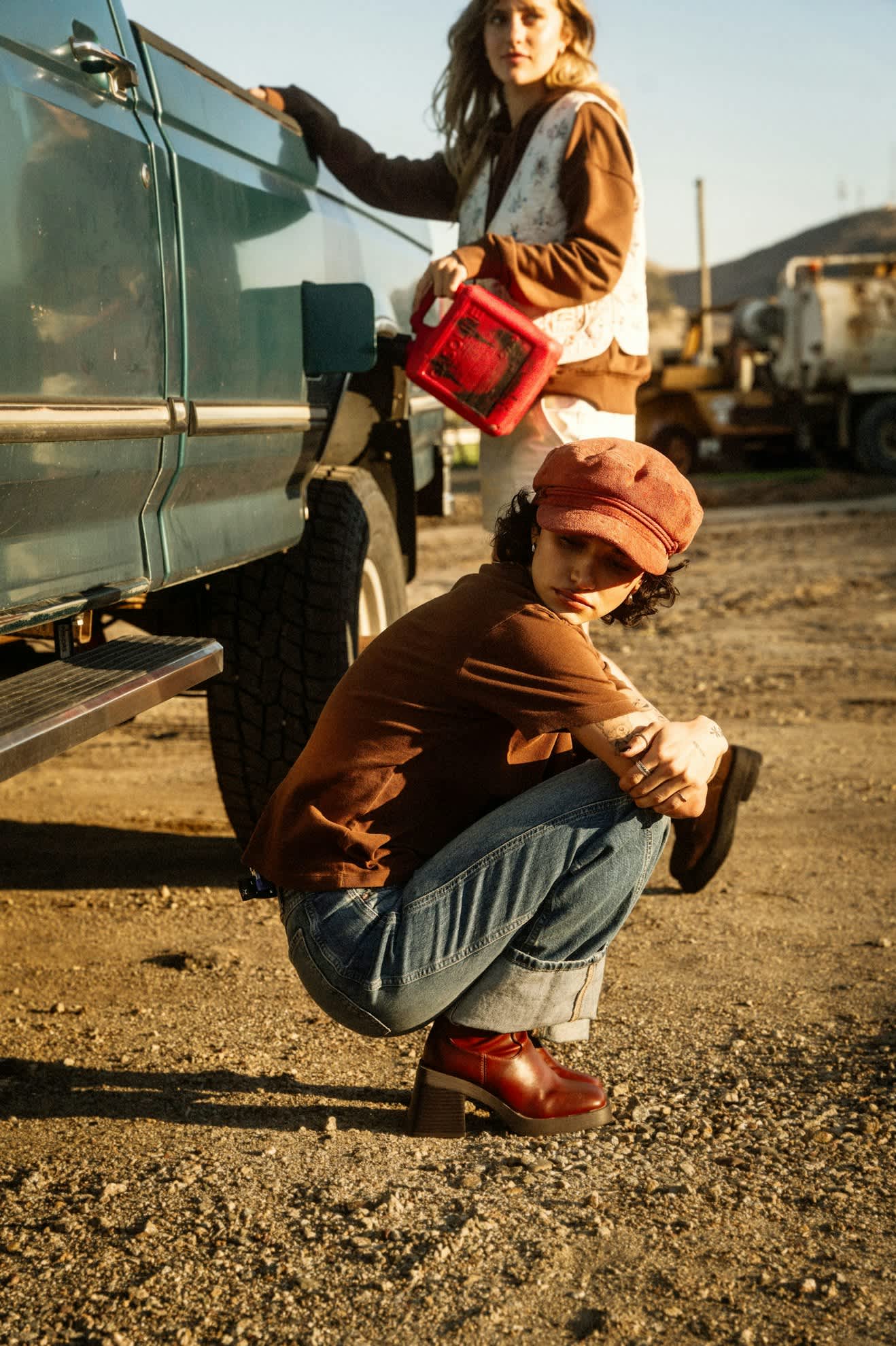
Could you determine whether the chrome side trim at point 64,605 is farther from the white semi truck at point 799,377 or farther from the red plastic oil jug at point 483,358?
the white semi truck at point 799,377

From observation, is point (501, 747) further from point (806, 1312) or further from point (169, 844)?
point (169, 844)

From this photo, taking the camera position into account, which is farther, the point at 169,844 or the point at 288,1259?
the point at 169,844

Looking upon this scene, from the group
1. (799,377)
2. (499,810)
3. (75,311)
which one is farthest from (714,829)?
(799,377)

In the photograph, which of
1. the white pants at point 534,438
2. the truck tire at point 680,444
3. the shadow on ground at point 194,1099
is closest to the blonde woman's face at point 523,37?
the white pants at point 534,438

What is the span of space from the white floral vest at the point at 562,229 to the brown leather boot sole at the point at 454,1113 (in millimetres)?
1655

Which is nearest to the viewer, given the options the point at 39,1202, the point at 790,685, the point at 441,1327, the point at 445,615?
the point at 441,1327

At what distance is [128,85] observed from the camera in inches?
104

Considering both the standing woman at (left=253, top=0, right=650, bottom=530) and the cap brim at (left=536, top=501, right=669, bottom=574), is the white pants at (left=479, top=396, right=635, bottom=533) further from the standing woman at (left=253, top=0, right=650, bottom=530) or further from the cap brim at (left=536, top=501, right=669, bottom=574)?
the cap brim at (left=536, top=501, right=669, bottom=574)

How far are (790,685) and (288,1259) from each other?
4.54m

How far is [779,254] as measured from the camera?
92500 mm

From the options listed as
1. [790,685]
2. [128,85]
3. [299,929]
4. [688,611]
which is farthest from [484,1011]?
[688,611]

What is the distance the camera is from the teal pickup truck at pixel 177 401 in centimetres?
233

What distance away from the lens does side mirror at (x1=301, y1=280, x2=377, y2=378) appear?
11.4 ft

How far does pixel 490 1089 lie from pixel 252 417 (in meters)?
1.53
